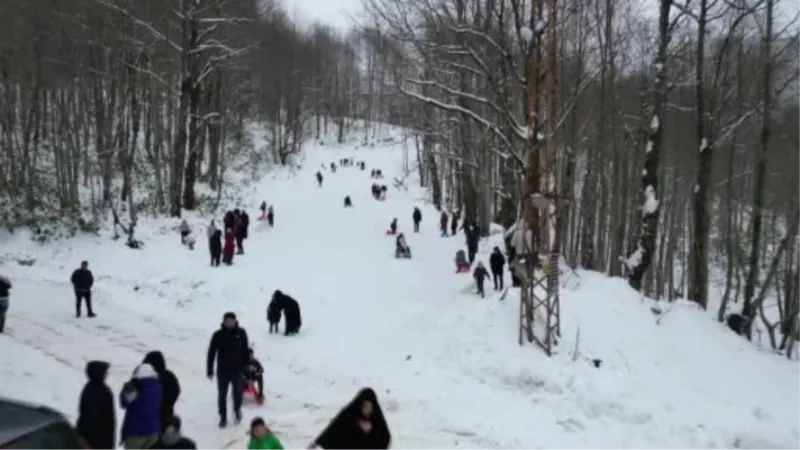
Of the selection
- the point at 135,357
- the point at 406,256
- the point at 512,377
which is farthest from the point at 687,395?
the point at 406,256

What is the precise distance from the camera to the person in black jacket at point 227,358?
8773mm

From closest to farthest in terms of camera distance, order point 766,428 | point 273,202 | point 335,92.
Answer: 1. point 766,428
2. point 273,202
3. point 335,92

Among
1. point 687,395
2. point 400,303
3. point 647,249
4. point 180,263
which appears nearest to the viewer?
point 687,395

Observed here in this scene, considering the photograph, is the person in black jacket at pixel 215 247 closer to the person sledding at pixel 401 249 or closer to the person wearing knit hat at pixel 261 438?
the person sledding at pixel 401 249

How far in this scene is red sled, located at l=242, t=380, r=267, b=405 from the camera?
991 centimetres

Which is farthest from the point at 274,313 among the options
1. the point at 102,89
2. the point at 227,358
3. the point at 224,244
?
the point at 102,89

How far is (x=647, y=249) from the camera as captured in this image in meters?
14.4

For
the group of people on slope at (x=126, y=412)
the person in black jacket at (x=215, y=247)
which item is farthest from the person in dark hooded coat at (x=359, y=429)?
the person in black jacket at (x=215, y=247)

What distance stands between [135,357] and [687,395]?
9.52 meters

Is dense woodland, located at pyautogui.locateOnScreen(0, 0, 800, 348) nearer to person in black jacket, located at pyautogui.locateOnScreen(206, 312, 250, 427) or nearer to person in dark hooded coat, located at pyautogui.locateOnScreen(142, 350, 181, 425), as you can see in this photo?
person in black jacket, located at pyautogui.locateOnScreen(206, 312, 250, 427)

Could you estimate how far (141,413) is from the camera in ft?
22.2

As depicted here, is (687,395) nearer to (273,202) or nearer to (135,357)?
(135,357)

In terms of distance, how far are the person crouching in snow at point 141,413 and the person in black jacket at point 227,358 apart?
76.5 inches

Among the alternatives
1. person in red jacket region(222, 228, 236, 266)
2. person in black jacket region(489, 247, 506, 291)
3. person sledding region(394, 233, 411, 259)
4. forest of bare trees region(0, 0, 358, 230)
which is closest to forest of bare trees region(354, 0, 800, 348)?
person in black jacket region(489, 247, 506, 291)
